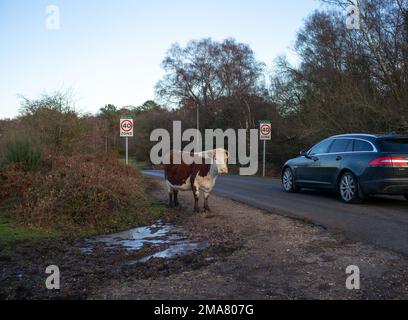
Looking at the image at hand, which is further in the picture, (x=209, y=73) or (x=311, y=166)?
(x=209, y=73)

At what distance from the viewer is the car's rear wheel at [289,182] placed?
1381cm

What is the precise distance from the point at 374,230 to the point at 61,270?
5.07 metres

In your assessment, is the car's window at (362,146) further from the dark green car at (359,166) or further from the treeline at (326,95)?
the treeline at (326,95)

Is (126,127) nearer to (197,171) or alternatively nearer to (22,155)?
(22,155)

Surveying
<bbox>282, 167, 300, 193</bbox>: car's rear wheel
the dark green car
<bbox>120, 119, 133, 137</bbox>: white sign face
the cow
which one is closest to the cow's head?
the cow

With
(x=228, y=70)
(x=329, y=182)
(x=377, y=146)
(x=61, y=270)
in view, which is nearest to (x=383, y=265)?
(x=61, y=270)

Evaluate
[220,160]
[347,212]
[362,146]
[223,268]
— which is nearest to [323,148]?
[362,146]

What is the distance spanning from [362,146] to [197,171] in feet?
13.6

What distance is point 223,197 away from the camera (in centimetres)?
1316

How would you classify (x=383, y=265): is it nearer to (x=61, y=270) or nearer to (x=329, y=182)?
(x=61, y=270)

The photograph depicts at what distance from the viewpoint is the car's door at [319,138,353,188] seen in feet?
37.8

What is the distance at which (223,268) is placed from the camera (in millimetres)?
5570

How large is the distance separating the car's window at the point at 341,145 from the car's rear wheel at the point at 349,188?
72 centimetres
